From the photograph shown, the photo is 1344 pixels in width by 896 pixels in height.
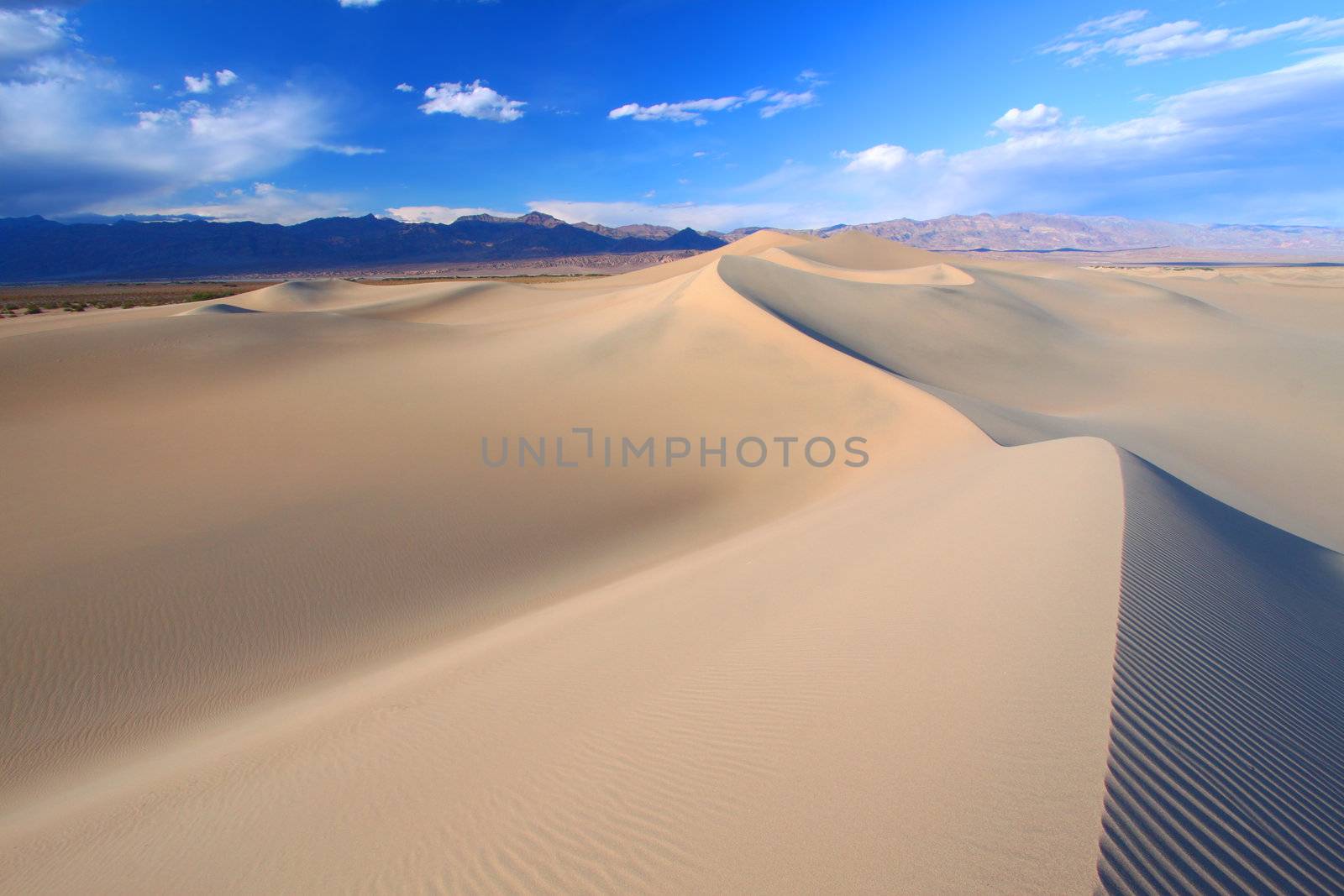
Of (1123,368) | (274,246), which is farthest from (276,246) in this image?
(1123,368)

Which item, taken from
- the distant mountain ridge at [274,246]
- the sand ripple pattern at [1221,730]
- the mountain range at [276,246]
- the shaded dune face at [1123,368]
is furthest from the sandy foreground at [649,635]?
the distant mountain ridge at [274,246]

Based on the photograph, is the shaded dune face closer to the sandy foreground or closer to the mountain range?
the sandy foreground

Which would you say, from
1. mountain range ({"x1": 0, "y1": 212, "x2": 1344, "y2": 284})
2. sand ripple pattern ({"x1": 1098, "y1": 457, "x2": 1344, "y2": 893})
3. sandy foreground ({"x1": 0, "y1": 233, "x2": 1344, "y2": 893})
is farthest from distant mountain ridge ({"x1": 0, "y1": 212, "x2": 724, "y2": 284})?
sand ripple pattern ({"x1": 1098, "y1": 457, "x2": 1344, "y2": 893})

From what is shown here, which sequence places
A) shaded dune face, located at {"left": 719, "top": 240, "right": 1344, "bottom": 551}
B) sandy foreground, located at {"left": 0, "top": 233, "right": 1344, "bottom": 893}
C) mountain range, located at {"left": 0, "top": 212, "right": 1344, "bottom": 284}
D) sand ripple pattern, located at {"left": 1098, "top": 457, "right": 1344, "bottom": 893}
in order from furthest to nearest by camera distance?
mountain range, located at {"left": 0, "top": 212, "right": 1344, "bottom": 284} < shaded dune face, located at {"left": 719, "top": 240, "right": 1344, "bottom": 551} < sandy foreground, located at {"left": 0, "top": 233, "right": 1344, "bottom": 893} < sand ripple pattern, located at {"left": 1098, "top": 457, "right": 1344, "bottom": 893}

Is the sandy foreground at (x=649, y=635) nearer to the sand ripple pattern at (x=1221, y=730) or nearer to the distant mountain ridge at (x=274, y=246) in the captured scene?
the sand ripple pattern at (x=1221, y=730)

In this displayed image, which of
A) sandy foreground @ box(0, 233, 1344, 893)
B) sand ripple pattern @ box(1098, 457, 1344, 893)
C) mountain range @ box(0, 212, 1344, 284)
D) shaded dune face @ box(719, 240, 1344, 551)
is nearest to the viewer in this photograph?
sand ripple pattern @ box(1098, 457, 1344, 893)

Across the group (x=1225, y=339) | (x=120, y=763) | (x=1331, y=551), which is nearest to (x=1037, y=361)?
(x=1225, y=339)
